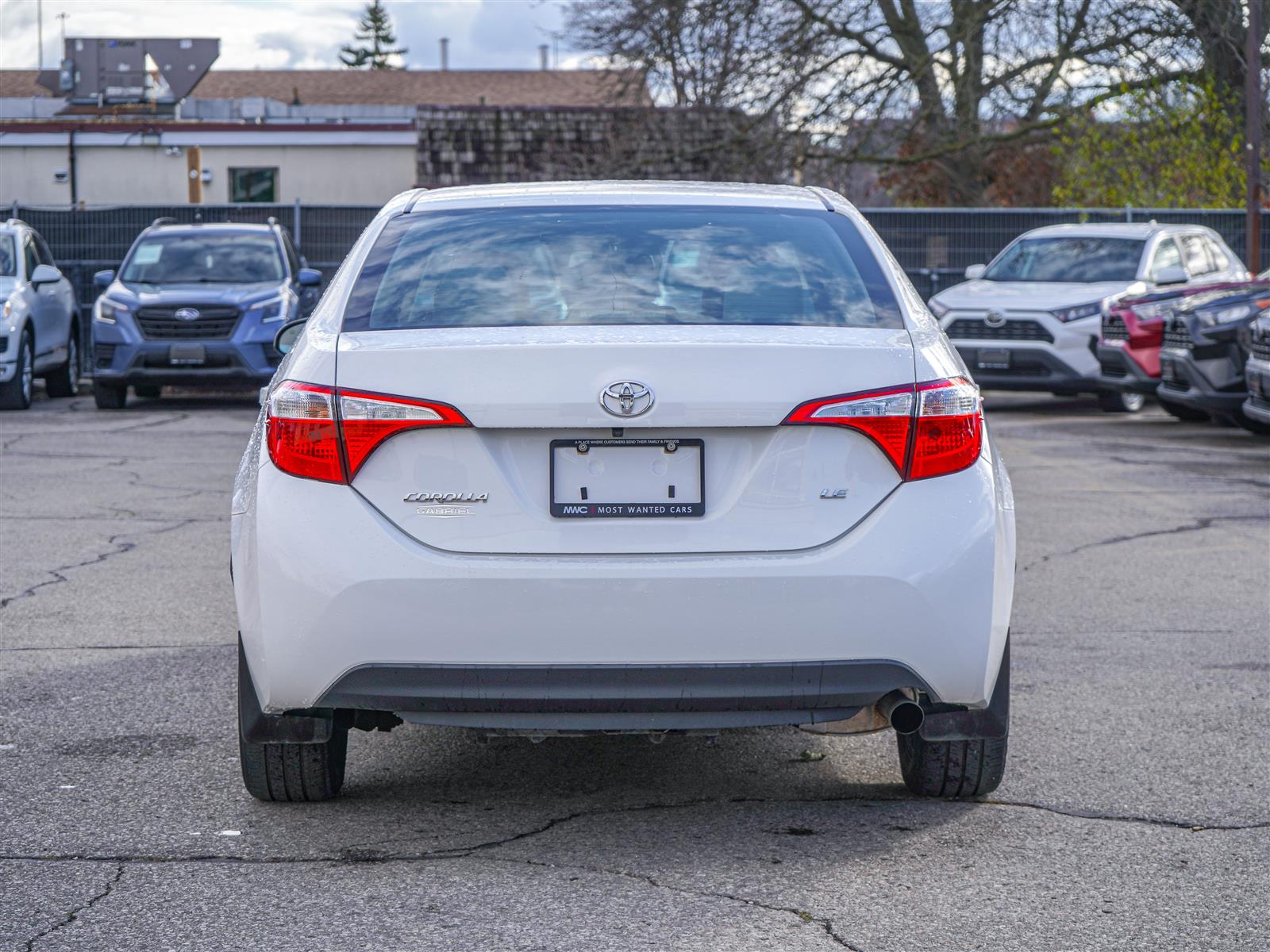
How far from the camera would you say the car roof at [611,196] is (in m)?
4.70

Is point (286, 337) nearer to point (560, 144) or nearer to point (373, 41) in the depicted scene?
point (560, 144)

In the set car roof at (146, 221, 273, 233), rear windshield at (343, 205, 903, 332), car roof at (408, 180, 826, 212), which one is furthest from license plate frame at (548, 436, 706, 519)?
car roof at (146, 221, 273, 233)

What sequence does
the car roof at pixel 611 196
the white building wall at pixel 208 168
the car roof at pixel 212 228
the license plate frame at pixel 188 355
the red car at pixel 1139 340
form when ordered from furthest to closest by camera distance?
the white building wall at pixel 208 168 < the car roof at pixel 212 228 < the license plate frame at pixel 188 355 < the red car at pixel 1139 340 < the car roof at pixel 611 196

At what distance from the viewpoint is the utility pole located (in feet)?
72.9

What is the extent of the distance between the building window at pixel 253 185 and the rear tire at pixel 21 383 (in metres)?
21.0

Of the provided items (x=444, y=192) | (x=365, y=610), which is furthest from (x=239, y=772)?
(x=444, y=192)

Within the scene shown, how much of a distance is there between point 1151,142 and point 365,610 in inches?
1018

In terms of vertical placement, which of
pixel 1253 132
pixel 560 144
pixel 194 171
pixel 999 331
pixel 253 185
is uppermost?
pixel 560 144

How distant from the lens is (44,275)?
17578 millimetres

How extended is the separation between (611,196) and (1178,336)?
38.1ft

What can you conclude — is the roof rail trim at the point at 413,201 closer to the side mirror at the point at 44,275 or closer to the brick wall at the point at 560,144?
the side mirror at the point at 44,275

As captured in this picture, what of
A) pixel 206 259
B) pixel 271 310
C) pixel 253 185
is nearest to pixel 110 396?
pixel 206 259

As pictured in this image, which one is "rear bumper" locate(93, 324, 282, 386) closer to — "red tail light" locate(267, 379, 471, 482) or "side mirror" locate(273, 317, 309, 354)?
"side mirror" locate(273, 317, 309, 354)

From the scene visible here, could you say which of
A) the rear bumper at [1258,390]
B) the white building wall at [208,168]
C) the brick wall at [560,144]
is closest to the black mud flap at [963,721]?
the rear bumper at [1258,390]
